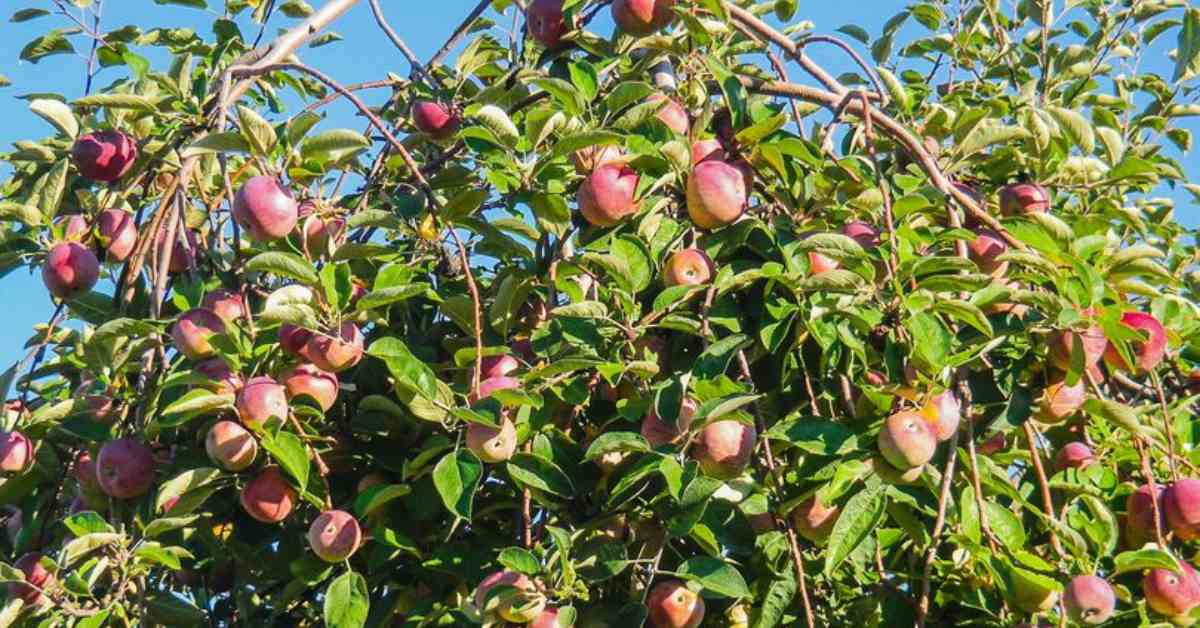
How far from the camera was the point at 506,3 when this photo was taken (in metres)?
2.46

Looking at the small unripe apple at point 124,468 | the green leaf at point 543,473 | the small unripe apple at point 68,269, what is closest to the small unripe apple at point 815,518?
the green leaf at point 543,473

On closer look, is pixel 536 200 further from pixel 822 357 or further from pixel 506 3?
pixel 506 3

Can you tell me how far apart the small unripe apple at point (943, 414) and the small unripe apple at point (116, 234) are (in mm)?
1241

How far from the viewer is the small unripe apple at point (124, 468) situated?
6.23ft

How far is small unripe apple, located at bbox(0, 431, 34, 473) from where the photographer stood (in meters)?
2.02

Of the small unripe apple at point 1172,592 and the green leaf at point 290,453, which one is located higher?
the green leaf at point 290,453

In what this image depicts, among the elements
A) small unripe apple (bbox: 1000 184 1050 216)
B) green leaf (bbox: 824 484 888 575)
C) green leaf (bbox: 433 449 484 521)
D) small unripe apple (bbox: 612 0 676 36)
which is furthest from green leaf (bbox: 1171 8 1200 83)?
green leaf (bbox: 433 449 484 521)

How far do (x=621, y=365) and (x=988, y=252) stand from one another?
534 mm

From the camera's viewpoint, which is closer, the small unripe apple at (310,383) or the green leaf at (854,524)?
the green leaf at (854,524)

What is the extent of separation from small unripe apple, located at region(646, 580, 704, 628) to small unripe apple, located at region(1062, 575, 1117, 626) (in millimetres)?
431

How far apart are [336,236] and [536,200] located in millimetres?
328

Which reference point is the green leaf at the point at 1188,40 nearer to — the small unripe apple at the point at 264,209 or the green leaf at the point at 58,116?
the small unripe apple at the point at 264,209

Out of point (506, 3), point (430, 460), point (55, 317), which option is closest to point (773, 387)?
point (430, 460)

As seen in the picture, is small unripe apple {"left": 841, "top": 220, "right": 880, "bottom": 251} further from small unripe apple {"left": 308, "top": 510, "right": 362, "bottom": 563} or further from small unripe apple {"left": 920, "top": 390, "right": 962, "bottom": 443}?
small unripe apple {"left": 308, "top": 510, "right": 362, "bottom": 563}
